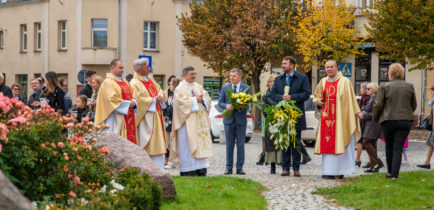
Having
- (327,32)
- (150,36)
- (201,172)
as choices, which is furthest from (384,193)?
(150,36)

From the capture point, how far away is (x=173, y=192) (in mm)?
8852

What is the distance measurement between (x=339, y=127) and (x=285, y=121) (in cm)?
92

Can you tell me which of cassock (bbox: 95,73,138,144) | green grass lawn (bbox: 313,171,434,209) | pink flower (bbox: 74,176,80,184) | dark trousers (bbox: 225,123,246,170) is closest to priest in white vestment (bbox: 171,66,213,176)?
dark trousers (bbox: 225,123,246,170)

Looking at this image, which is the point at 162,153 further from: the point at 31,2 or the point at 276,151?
the point at 31,2

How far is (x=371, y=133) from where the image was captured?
14695 millimetres

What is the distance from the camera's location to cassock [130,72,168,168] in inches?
480

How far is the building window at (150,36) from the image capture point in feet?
145

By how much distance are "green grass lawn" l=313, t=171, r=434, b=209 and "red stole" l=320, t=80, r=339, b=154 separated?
2.51 ft

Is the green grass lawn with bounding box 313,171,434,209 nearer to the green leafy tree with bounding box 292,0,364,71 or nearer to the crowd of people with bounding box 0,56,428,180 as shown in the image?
the crowd of people with bounding box 0,56,428,180

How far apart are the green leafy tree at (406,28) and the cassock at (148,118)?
14198mm

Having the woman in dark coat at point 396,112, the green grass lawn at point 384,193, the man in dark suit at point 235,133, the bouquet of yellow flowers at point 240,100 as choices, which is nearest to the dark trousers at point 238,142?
the man in dark suit at point 235,133

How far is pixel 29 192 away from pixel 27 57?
42910 millimetres

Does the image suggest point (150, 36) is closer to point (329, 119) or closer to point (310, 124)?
point (310, 124)

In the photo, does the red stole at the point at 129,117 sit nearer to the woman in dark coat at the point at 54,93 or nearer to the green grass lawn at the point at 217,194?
the green grass lawn at the point at 217,194
